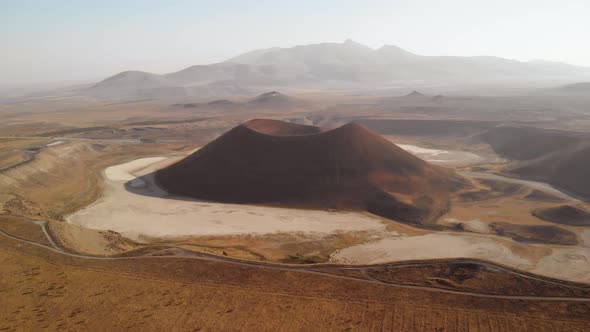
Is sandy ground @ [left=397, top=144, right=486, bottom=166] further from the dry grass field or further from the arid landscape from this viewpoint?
the dry grass field

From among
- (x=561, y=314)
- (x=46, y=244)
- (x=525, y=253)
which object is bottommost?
(x=525, y=253)

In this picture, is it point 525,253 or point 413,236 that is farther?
point 413,236

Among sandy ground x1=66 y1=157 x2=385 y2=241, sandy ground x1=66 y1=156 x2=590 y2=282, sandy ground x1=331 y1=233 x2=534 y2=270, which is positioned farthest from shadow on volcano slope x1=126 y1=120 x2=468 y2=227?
sandy ground x1=331 y1=233 x2=534 y2=270

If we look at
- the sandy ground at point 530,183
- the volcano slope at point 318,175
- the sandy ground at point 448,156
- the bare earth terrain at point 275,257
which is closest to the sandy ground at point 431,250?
the bare earth terrain at point 275,257

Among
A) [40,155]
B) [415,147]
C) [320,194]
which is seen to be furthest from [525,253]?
[40,155]

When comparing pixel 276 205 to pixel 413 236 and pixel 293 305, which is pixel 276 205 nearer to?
pixel 413 236

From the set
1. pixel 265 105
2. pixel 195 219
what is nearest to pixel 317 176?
pixel 195 219

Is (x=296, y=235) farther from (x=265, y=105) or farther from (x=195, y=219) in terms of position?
(x=265, y=105)
